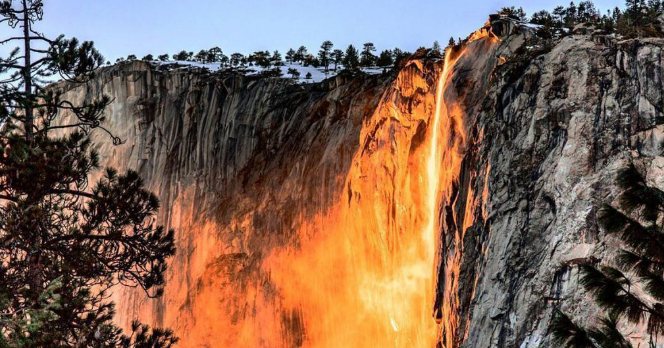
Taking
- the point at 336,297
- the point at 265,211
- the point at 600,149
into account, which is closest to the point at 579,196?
the point at 600,149

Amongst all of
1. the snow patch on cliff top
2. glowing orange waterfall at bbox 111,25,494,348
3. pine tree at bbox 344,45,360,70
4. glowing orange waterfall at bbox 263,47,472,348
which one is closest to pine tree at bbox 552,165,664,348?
glowing orange waterfall at bbox 111,25,494,348

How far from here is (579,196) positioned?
18.5 m

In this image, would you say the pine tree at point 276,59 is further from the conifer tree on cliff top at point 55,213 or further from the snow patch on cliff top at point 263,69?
the conifer tree on cliff top at point 55,213

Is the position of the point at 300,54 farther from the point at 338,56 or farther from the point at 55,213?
the point at 55,213

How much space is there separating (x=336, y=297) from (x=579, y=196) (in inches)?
633

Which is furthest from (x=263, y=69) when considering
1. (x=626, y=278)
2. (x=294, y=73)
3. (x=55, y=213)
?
(x=626, y=278)

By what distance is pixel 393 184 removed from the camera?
29.9 metres

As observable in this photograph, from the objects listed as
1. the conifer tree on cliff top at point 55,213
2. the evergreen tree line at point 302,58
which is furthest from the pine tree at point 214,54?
the conifer tree on cliff top at point 55,213

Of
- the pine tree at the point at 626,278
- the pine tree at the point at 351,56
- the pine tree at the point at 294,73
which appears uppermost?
the pine tree at the point at 351,56

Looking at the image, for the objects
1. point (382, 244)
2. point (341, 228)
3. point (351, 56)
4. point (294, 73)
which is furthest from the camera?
point (351, 56)

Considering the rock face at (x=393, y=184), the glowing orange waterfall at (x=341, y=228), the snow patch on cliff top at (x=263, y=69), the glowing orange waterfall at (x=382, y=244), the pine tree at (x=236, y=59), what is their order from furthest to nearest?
the pine tree at (x=236, y=59)
the snow patch on cliff top at (x=263, y=69)
the glowing orange waterfall at (x=382, y=244)
the glowing orange waterfall at (x=341, y=228)
the rock face at (x=393, y=184)

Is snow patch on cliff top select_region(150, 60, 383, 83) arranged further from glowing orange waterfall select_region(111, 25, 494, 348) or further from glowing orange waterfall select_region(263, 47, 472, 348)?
glowing orange waterfall select_region(263, 47, 472, 348)

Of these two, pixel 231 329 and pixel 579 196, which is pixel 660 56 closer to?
pixel 579 196

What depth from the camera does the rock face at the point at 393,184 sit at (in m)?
18.8
